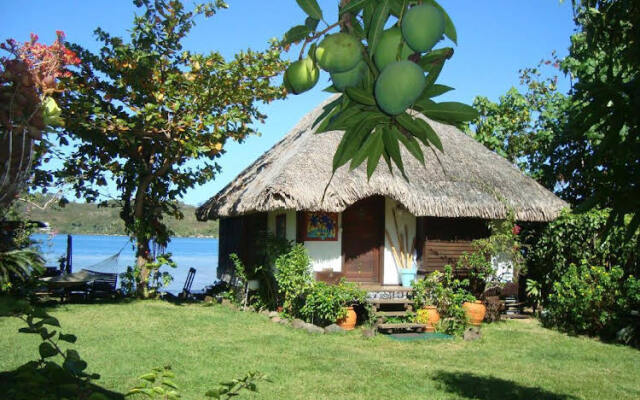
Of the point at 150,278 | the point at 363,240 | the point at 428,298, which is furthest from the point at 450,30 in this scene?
the point at 150,278

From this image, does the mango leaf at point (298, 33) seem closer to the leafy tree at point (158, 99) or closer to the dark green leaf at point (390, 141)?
the dark green leaf at point (390, 141)

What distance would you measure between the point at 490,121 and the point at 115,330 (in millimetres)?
11806

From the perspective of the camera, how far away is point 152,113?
36.1 feet

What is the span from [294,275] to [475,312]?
330 cm

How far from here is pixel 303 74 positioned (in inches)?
39.2

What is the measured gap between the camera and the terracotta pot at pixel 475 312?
10.3 metres

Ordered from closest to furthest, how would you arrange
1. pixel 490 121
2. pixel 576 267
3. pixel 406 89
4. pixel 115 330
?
pixel 406 89 → pixel 115 330 → pixel 576 267 → pixel 490 121

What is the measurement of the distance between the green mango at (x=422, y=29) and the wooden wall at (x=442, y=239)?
34.5 ft

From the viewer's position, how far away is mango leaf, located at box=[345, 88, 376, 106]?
3.13 feet

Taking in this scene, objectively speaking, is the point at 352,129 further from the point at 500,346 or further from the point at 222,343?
the point at 500,346

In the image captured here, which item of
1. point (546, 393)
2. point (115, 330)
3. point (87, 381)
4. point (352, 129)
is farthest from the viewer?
point (115, 330)

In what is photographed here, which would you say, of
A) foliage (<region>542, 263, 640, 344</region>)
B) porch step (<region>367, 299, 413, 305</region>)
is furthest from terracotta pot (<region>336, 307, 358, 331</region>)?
foliage (<region>542, 263, 640, 344</region>)

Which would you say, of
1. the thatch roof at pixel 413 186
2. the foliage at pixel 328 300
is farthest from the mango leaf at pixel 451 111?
the foliage at pixel 328 300

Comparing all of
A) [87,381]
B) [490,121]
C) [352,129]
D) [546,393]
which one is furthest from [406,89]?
[490,121]
